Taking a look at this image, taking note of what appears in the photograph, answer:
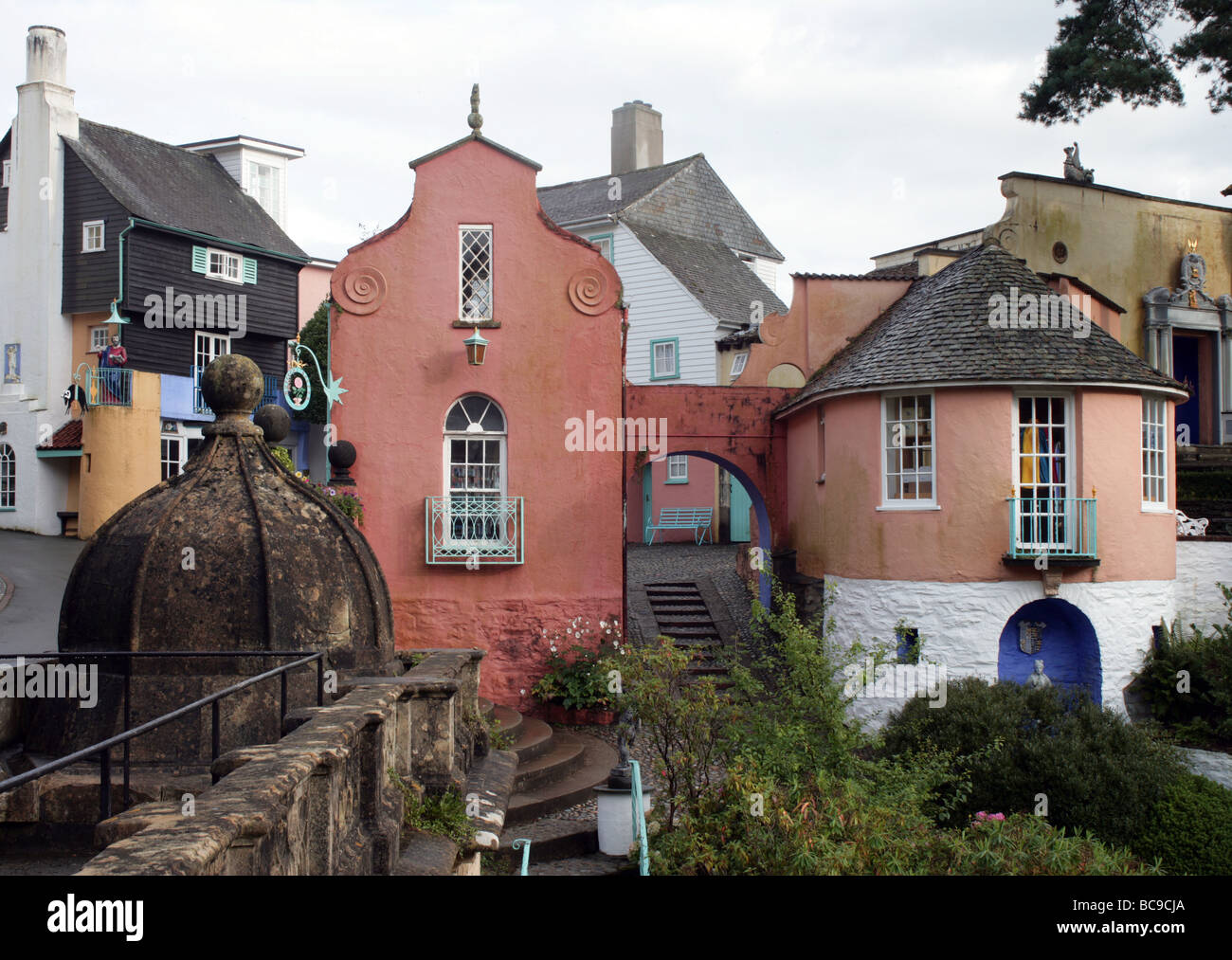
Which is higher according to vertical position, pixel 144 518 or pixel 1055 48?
pixel 1055 48

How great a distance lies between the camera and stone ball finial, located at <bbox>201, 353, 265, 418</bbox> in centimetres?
871

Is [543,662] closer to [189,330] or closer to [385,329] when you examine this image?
[385,329]

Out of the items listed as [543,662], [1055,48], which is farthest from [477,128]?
[1055,48]

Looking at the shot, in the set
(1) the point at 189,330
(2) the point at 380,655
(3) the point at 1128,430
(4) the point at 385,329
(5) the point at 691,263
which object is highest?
(5) the point at 691,263

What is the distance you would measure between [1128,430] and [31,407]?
24.9 metres

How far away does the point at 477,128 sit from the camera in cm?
1627

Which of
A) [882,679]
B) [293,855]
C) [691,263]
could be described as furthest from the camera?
[691,263]

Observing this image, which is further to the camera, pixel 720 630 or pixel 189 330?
pixel 189 330

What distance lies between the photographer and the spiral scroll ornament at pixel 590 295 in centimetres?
1619

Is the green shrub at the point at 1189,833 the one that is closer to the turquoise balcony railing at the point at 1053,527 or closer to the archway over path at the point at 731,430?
the turquoise balcony railing at the point at 1053,527

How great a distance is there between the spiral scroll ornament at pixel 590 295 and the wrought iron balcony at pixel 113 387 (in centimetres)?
1376

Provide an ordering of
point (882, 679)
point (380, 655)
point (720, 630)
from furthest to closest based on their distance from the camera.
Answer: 1. point (720, 630)
2. point (882, 679)
3. point (380, 655)

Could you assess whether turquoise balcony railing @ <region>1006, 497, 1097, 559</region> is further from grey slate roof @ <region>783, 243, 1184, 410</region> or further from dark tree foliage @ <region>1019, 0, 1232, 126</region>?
dark tree foliage @ <region>1019, 0, 1232, 126</region>

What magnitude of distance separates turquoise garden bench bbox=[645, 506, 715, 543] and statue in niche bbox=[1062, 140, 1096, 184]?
12601mm
